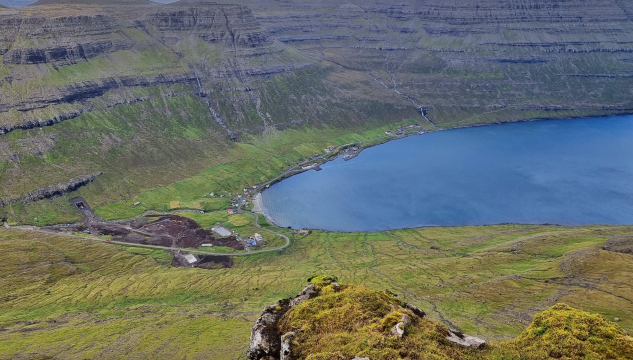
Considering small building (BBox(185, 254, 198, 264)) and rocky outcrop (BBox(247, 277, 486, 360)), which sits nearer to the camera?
rocky outcrop (BBox(247, 277, 486, 360))

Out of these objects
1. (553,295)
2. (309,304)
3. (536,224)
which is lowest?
(536,224)

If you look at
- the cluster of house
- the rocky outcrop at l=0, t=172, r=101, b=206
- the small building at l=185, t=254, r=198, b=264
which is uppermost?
the rocky outcrop at l=0, t=172, r=101, b=206

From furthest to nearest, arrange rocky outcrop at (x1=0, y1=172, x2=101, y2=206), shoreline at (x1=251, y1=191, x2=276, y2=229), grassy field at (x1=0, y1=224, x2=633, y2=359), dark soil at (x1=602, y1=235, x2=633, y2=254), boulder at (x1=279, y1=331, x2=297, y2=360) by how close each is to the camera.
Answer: shoreline at (x1=251, y1=191, x2=276, y2=229)
rocky outcrop at (x1=0, y1=172, x2=101, y2=206)
dark soil at (x1=602, y1=235, x2=633, y2=254)
grassy field at (x1=0, y1=224, x2=633, y2=359)
boulder at (x1=279, y1=331, x2=297, y2=360)

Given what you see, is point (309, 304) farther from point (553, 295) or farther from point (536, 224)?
point (536, 224)

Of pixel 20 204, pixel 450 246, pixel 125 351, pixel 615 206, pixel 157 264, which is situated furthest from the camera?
pixel 615 206

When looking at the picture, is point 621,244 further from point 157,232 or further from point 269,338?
point 157,232

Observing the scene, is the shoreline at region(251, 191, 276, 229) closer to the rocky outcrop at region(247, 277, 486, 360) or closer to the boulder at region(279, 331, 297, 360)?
the rocky outcrop at region(247, 277, 486, 360)

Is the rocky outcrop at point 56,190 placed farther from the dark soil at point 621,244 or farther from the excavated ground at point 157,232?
the dark soil at point 621,244

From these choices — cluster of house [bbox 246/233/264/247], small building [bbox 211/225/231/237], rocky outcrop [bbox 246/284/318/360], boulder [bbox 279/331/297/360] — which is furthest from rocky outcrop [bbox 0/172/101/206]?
boulder [bbox 279/331/297/360]

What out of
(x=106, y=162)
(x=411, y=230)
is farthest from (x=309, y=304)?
(x=106, y=162)
